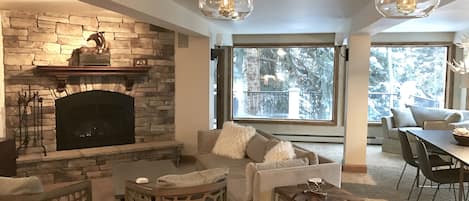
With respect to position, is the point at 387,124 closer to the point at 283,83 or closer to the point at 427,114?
the point at 427,114

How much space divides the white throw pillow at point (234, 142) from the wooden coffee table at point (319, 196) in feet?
6.18

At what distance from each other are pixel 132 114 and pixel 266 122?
349 centimetres

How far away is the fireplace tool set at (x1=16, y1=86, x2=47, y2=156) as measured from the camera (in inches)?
217

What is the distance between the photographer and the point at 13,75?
17.8 feet

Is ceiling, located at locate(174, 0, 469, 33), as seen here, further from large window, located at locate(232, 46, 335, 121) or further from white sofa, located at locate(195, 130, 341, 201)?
large window, located at locate(232, 46, 335, 121)

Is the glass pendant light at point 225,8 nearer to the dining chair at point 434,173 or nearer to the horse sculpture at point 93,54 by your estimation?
the dining chair at point 434,173

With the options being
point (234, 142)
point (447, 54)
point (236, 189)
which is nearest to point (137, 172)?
point (236, 189)

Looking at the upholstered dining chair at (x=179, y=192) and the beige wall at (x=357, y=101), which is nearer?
the upholstered dining chair at (x=179, y=192)

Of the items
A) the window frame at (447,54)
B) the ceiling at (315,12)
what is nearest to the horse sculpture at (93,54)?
the ceiling at (315,12)

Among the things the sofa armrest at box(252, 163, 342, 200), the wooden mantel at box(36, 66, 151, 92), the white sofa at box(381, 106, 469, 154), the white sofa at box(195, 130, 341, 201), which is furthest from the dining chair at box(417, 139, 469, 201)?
the wooden mantel at box(36, 66, 151, 92)

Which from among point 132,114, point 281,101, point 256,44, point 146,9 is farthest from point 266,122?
point 146,9

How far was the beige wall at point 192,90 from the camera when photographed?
21.6 ft

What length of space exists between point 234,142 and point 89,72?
7.13 feet

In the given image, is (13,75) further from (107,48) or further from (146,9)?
(146,9)
